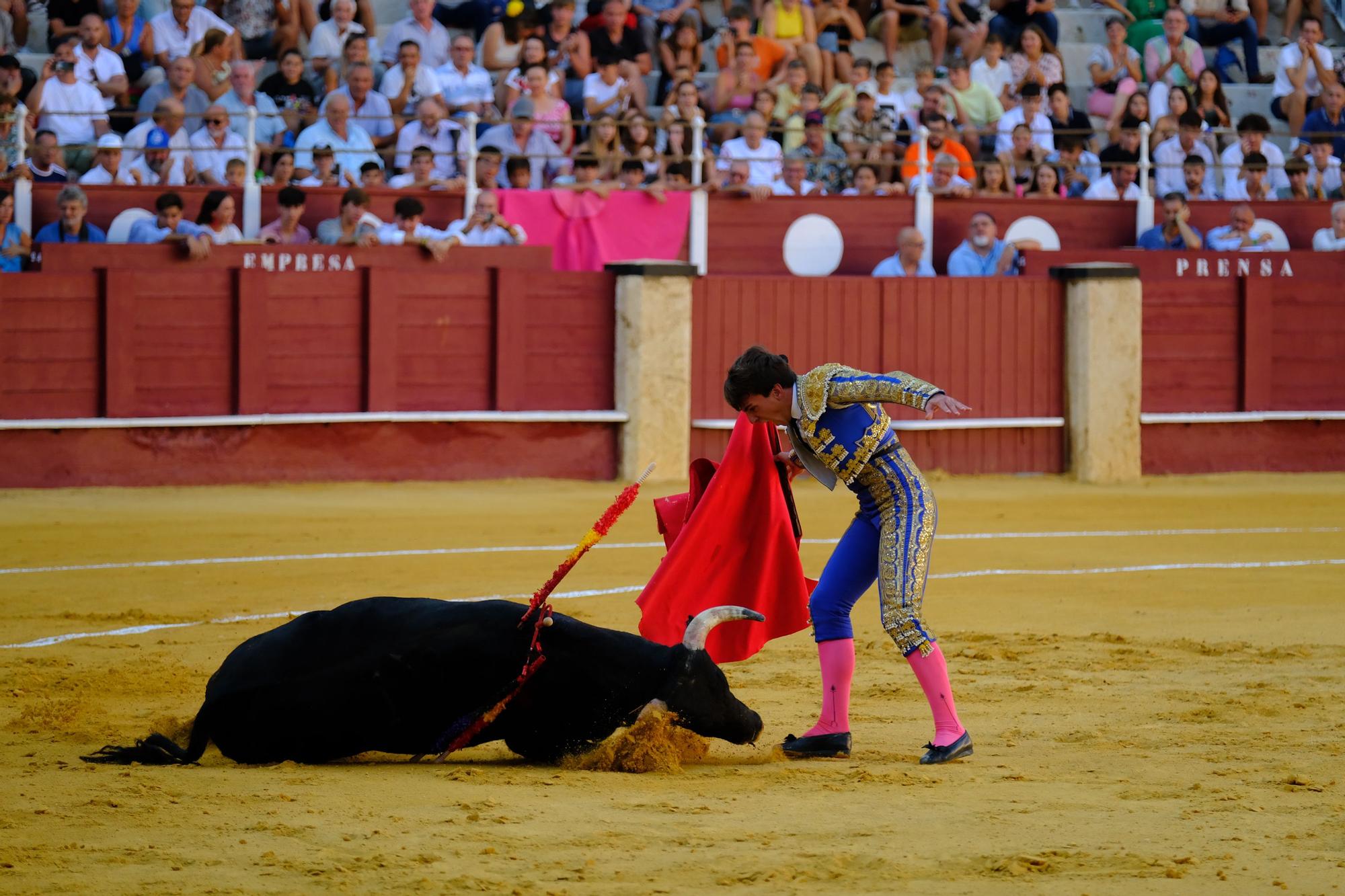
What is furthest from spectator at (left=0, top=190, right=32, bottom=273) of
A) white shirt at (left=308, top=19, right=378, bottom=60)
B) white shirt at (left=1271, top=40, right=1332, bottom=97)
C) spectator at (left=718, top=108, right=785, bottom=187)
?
white shirt at (left=1271, top=40, right=1332, bottom=97)

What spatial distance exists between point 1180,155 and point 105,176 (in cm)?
735

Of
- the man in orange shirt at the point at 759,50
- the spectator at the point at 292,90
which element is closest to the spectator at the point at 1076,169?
the man in orange shirt at the point at 759,50

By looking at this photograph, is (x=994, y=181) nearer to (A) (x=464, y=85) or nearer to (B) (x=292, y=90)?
(A) (x=464, y=85)

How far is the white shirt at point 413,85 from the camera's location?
Result: 11.3m

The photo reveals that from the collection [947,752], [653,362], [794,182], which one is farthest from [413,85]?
[947,752]

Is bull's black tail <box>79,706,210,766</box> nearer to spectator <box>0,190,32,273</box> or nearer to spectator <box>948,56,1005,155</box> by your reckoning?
spectator <box>0,190,32,273</box>

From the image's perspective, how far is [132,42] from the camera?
11.0m

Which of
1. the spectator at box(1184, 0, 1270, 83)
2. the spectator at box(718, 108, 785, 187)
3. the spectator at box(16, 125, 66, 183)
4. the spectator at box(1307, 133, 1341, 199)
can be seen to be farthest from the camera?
the spectator at box(1184, 0, 1270, 83)

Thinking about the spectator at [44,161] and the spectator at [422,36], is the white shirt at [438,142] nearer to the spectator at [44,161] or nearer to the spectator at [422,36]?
the spectator at [422,36]

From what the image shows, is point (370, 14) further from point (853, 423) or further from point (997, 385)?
point (853, 423)

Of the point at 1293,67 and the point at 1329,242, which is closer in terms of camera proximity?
the point at 1329,242

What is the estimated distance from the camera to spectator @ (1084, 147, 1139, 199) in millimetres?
12453

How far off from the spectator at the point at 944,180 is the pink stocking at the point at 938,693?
8.14m

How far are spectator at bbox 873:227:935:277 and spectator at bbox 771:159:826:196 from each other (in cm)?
65
